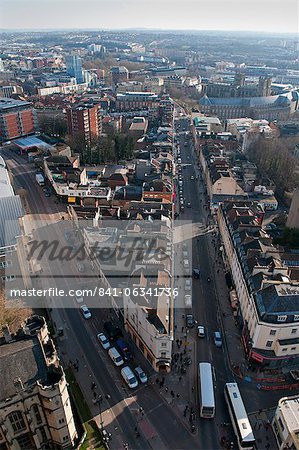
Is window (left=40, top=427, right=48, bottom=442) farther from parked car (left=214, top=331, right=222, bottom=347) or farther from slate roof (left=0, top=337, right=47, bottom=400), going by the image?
parked car (left=214, top=331, right=222, bottom=347)

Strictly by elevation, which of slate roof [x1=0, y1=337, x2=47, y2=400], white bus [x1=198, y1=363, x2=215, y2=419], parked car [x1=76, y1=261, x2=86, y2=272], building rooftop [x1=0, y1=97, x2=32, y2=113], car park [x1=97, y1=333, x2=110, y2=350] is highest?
building rooftop [x1=0, y1=97, x2=32, y2=113]

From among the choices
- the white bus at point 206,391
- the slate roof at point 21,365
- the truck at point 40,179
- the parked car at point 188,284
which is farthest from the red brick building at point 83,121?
the slate roof at point 21,365

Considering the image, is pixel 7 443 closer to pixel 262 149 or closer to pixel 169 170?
pixel 169 170

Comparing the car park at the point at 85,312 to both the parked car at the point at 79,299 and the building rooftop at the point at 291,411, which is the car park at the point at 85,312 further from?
the building rooftop at the point at 291,411

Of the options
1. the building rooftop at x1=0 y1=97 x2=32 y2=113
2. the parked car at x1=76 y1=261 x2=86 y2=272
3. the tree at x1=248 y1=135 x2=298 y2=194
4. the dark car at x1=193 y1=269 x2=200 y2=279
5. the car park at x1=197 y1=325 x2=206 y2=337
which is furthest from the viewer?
the building rooftop at x1=0 y1=97 x2=32 y2=113

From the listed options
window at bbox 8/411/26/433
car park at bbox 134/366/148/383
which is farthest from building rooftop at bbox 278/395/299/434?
window at bbox 8/411/26/433

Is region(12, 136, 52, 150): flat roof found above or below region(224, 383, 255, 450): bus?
above

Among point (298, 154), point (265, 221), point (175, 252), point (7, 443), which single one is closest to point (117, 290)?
point (175, 252)
